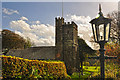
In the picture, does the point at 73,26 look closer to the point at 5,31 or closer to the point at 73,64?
the point at 73,64

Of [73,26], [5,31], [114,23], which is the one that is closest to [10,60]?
[73,26]

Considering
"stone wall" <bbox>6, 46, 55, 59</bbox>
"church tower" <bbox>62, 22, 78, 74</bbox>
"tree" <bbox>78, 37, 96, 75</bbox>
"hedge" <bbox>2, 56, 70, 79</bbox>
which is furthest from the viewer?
"stone wall" <bbox>6, 46, 55, 59</bbox>

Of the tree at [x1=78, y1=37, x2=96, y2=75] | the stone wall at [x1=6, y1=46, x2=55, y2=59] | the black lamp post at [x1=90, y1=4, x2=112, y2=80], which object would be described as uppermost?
the black lamp post at [x1=90, y1=4, x2=112, y2=80]

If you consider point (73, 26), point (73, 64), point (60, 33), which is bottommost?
point (73, 64)

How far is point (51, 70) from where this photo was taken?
1382 cm

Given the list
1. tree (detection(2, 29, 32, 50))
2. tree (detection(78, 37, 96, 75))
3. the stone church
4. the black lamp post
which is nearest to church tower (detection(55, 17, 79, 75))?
the stone church

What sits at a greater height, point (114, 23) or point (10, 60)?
point (114, 23)

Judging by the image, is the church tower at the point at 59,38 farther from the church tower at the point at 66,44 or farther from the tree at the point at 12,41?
the tree at the point at 12,41

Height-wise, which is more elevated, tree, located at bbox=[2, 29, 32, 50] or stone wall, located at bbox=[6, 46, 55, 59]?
tree, located at bbox=[2, 29, 32, 50]

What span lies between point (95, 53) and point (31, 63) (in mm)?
18958

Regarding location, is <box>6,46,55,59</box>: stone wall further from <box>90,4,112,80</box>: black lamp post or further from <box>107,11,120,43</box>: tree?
<box>90,4,112,80</box>: black lamp post

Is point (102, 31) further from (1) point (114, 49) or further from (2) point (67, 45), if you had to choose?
(2) point (67, 45)

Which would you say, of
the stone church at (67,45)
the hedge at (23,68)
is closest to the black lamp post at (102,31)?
the hedge at (23,68)

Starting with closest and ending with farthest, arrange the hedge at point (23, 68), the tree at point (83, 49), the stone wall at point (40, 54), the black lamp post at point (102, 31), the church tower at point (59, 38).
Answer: the black lamp post at point (102, 31) < the hedge at point (23, 68) < the tree at point (83, 49) < the church tower at point (59, 38) < the stone wall at point (40, 54)
